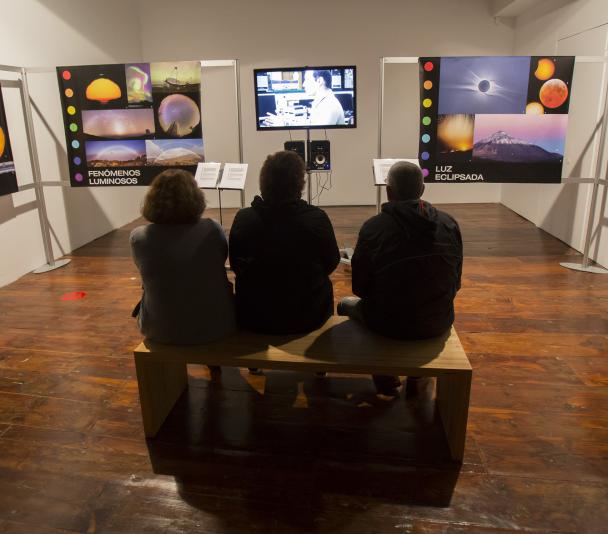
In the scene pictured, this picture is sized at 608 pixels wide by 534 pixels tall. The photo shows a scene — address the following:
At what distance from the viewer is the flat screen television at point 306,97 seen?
17.2ft

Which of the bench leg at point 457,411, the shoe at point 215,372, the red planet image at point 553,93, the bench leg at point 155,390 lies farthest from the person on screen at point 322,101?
the bench leg at point 457,411

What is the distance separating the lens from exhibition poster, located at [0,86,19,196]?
4.30 metres

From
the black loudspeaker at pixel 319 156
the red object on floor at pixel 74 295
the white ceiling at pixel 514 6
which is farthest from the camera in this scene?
the white ceiling at pixel 514 6

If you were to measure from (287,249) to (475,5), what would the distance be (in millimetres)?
6387

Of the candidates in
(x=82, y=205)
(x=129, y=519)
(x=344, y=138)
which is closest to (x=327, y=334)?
(x=129, y=519)

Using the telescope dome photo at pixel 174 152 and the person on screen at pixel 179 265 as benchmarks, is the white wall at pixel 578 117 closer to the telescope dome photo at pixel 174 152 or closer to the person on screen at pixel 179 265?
the telescope dome photo at pixel 174 152

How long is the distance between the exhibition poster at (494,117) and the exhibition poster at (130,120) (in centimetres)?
206

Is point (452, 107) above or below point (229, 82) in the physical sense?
below

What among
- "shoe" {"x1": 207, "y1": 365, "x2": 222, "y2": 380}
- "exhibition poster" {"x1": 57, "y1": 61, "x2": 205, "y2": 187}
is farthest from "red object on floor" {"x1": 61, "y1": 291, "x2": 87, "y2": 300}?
"shoe" {"x1": 207, "y1": 365, "x2": 222, "y2": 380}

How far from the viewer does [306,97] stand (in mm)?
5367

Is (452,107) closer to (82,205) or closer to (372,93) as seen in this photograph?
(372,93)

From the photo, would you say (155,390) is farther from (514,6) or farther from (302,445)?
(514,6)

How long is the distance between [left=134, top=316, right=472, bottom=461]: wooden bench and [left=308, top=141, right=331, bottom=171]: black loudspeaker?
9.65 feet

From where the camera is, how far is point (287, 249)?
2.27 m
